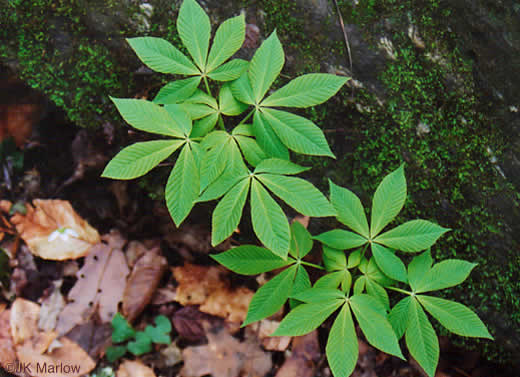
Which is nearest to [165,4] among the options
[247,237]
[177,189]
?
[177,189]

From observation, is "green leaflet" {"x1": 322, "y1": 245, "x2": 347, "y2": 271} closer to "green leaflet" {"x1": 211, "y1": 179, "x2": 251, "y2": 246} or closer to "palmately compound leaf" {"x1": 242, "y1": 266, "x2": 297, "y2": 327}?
"palmately compound leaf" {"x1": 242, "y1": 266, "x2": 297, "y2": 327}

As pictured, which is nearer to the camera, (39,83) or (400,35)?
(400,35)

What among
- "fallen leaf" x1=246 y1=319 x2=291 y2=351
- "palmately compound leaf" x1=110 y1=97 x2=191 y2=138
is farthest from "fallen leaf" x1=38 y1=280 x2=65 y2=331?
"palmately compound leaf" x1=110 y1=97 x2=191 y2=138

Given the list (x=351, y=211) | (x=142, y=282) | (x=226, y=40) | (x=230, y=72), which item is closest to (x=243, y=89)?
(x=230, y=72)

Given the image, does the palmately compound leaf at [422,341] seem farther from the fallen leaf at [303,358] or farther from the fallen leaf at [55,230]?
the fallen leaf at [55,230]

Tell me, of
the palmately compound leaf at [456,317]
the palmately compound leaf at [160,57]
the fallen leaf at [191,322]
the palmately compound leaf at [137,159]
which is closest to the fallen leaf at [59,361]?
the fallen leaf at [191,322]

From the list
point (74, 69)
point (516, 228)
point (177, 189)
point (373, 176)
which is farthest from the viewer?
point (74, 69)

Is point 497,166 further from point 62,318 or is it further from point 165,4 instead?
point 62,318
